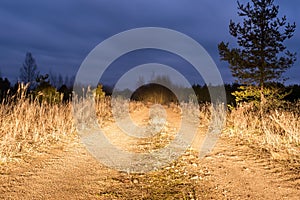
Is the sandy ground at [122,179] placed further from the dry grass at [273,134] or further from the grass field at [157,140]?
the dry grass at [273,134]

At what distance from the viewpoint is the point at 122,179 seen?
3.76 meters

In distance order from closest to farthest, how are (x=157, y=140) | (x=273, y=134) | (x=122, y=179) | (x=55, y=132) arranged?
(x=122, y=179) < (x=273, y=134) < (x=157, y=140) < (x=55, y=132)

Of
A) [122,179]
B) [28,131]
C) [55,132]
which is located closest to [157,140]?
[55,132]

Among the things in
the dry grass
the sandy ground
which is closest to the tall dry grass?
the sandy ground

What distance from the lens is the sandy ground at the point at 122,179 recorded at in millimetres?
3236

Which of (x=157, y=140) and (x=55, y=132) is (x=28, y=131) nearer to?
(x=55, y=132)

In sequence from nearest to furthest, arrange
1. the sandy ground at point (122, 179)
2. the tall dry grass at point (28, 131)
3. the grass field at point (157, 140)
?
the sandy ground at point (122, 179) → the grass field at point (157, 140) → the tall dry grass at point (28, 131)

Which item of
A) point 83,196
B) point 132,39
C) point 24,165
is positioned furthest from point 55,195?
point 132,39

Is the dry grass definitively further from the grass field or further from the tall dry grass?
the tall dry grass

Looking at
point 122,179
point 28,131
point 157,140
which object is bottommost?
point 122,179

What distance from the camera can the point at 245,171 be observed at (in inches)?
165

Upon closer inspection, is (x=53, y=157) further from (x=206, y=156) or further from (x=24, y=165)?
(x=206, y=156)

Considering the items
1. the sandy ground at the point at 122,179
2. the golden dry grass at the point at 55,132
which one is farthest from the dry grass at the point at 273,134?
the sandy ground at the point at 122,179

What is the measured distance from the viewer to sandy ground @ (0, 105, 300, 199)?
3236mm
